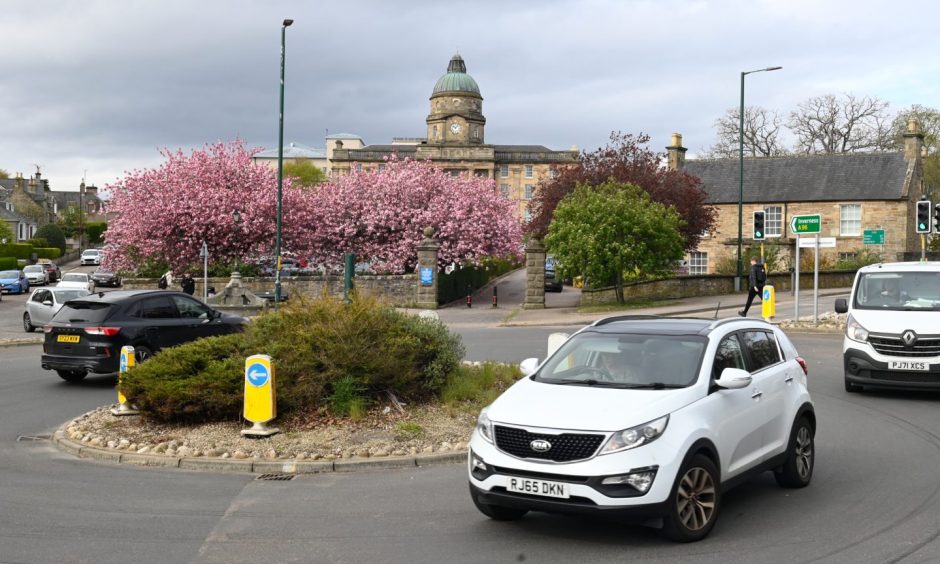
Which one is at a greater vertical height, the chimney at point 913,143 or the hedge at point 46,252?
the chimney at point 913,143

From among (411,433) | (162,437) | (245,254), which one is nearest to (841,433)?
(411,433)

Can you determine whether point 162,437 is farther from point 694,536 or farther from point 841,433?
point 841,433

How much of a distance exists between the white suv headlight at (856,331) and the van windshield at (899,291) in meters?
0.47

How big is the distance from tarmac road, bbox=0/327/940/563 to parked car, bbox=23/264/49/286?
51.3 m

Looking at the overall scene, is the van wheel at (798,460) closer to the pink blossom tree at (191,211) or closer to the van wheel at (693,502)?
the van wheel at (693,502)

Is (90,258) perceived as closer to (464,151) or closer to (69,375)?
(464,151)

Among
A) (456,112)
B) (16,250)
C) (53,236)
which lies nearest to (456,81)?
(456,112)

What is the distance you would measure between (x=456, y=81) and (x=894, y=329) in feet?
373

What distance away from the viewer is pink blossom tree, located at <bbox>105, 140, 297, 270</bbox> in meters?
43.3

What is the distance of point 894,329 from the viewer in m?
13.2

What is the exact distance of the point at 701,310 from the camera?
30.9 metres

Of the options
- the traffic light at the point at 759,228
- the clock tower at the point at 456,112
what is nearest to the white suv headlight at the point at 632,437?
the traffic light at the point at 759,228

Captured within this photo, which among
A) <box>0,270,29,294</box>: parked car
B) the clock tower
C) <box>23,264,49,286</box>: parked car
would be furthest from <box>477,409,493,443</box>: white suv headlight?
the clock tower

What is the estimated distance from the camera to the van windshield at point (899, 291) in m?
13.7
